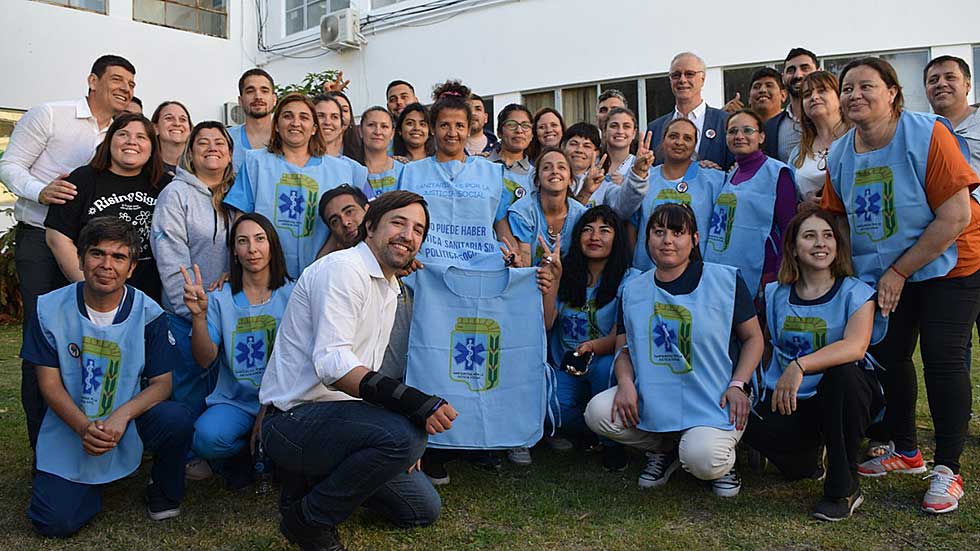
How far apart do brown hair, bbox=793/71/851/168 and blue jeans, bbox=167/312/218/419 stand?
3.30m

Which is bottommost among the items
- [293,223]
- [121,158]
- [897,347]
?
[897,347]

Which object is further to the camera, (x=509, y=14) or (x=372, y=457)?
(x=509, y=14)

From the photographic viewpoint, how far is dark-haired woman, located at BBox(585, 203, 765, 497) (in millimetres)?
3797

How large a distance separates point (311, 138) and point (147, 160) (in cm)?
85

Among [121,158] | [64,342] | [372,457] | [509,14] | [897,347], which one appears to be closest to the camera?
[372,457]

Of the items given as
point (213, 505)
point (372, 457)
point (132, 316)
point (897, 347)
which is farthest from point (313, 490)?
point (897, 347)

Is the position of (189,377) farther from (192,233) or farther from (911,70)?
(911,70)

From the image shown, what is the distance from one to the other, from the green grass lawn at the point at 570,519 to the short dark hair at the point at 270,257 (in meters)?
1.02

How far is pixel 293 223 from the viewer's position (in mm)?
4355

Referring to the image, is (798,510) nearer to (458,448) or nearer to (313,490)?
(458,448)

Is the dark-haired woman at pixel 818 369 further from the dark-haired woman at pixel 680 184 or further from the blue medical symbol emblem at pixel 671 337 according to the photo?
the dark-haired woman at pixel 680 184

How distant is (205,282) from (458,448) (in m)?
1.55

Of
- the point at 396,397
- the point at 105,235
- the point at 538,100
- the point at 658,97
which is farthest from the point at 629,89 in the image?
the point at 396,397

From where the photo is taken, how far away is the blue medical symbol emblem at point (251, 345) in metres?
4.00
